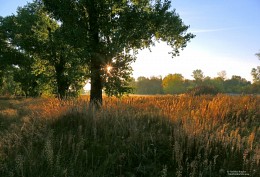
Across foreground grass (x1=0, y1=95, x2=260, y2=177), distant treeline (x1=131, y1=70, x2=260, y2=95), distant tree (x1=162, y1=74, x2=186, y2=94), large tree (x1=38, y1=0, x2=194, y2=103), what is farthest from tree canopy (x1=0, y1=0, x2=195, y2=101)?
distant tree (x1=162, y1=74, x2=186, y2=94)

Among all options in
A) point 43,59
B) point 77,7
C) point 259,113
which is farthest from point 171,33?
point 43,59

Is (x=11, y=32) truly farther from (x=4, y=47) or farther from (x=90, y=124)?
(x=90, y=124)

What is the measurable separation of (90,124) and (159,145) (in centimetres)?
243

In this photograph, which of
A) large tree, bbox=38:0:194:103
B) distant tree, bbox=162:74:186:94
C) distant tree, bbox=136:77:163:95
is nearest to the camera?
large tree, bbox=38:0:194:103

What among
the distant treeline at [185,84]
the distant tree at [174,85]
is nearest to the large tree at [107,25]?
the distant treeline at [185,84]

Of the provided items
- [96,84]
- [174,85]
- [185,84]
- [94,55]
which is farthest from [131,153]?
[185,84]

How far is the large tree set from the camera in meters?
13.9

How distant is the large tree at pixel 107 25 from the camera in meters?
13.9

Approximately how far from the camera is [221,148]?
600 centimetres

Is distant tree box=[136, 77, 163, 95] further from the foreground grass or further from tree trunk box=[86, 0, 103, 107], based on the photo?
the foreground grass

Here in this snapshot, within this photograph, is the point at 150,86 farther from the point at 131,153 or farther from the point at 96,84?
the point at 131,153

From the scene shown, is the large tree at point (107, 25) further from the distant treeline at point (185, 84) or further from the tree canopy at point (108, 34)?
the distant treeline at point (185, 84)

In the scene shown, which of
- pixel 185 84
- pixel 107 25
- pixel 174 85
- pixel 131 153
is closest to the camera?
pixel 131 153

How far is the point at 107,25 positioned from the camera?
14.2 metres
